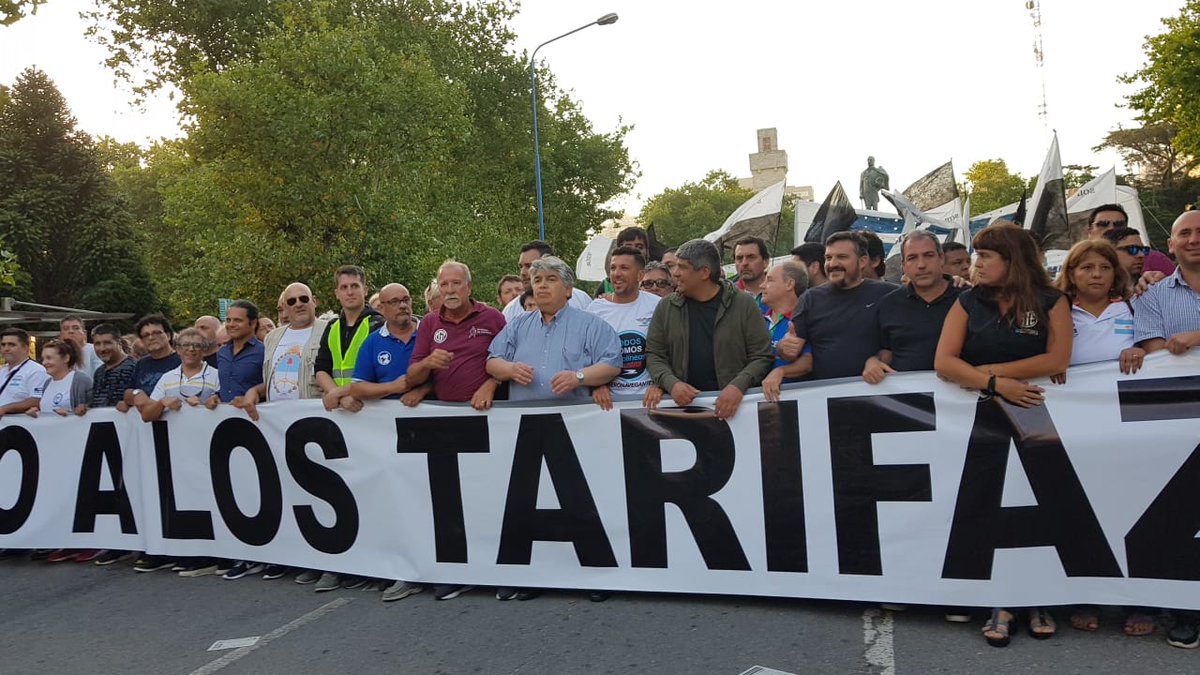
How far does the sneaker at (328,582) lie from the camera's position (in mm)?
5574

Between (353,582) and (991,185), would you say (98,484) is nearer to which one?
(353,582)

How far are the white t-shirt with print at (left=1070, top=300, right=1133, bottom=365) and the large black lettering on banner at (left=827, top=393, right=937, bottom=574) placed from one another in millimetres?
721

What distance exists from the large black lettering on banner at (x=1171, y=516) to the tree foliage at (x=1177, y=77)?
102ft

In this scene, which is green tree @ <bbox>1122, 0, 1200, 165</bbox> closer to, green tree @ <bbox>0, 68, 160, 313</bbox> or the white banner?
the white banner

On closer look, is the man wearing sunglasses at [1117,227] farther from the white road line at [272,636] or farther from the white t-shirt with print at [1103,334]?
the white road line at [272,636]

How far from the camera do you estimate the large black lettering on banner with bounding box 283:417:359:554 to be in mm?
5676

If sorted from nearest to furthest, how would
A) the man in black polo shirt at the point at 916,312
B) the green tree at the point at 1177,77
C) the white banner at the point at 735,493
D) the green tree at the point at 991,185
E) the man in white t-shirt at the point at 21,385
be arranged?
the white banner at the point at 735,493
the man in black polo shirt at the point at 916,312
the man in white t-shirt at the point at 21,385
the green tree at the point at 1177,77
the green tree at the point at 991,185

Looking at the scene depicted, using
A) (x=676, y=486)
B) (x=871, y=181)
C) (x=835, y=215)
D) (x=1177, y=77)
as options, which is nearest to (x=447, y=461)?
(x=676, y=486)

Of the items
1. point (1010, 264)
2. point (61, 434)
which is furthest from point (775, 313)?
point (61, 434)

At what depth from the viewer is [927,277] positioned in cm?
464

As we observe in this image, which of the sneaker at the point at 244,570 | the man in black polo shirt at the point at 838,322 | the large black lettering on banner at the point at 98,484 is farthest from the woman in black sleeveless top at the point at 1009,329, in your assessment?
the large black lettering on banner at the point at 98,484

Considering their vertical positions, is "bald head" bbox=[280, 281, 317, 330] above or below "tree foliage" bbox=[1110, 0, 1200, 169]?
below

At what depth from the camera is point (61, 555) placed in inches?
280

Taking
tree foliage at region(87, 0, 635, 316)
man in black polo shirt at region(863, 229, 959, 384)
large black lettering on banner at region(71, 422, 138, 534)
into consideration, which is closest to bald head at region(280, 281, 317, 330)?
large black lettering on banner at region(71, 422, 138, 534)
